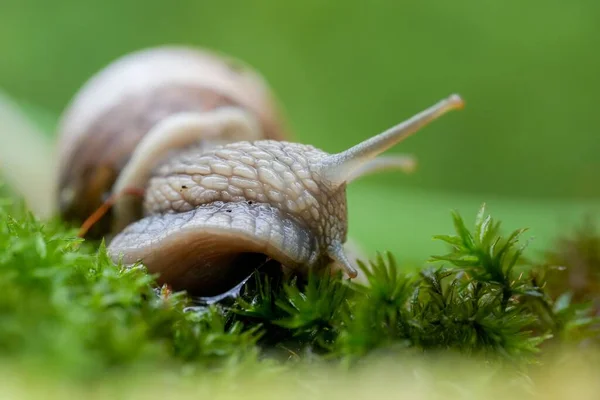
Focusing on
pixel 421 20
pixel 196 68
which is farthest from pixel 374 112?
pixel 196 68

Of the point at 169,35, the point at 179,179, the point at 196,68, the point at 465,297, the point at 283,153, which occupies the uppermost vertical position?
the point at 169,35

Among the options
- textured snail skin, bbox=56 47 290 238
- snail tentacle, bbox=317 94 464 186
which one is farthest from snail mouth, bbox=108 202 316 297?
textured snail skin, bbox=56 47 290 238

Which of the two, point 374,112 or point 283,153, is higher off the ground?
point 374,112

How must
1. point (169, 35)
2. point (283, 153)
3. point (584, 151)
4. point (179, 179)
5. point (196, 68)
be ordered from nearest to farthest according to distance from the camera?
point (283, 153) → point (179, 179) → point (196, 68) → point (584, 151) → point (169, 35)

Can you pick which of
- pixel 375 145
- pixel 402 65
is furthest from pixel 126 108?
pixel 402 65

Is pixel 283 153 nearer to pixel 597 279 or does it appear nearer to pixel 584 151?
pixel 597 279

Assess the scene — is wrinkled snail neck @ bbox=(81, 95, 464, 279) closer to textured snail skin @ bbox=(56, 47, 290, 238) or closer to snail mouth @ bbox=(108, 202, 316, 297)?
snail mouth @ bbox=(108, 202, 316, 297)
